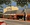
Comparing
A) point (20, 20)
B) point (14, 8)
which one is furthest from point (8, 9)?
point (20, 20)

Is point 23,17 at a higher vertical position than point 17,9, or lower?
lower

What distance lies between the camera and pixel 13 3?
837mm

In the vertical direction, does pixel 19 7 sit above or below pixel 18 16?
above

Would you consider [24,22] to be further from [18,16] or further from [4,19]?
[4,19]

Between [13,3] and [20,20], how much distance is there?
0.24 m

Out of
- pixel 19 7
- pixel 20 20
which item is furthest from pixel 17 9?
pixel 20 20

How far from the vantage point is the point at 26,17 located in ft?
2.66

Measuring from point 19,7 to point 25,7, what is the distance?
77 millimetres

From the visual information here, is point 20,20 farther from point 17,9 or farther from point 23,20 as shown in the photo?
point 17,9

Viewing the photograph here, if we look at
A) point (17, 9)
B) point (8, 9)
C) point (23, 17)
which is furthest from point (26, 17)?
point (8, 9)

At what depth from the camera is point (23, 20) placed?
822 mm

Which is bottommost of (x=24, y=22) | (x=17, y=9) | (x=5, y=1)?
(x=24, y=22)

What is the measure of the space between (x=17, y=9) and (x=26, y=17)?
154mm

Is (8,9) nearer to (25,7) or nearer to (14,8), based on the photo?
(14,8)
